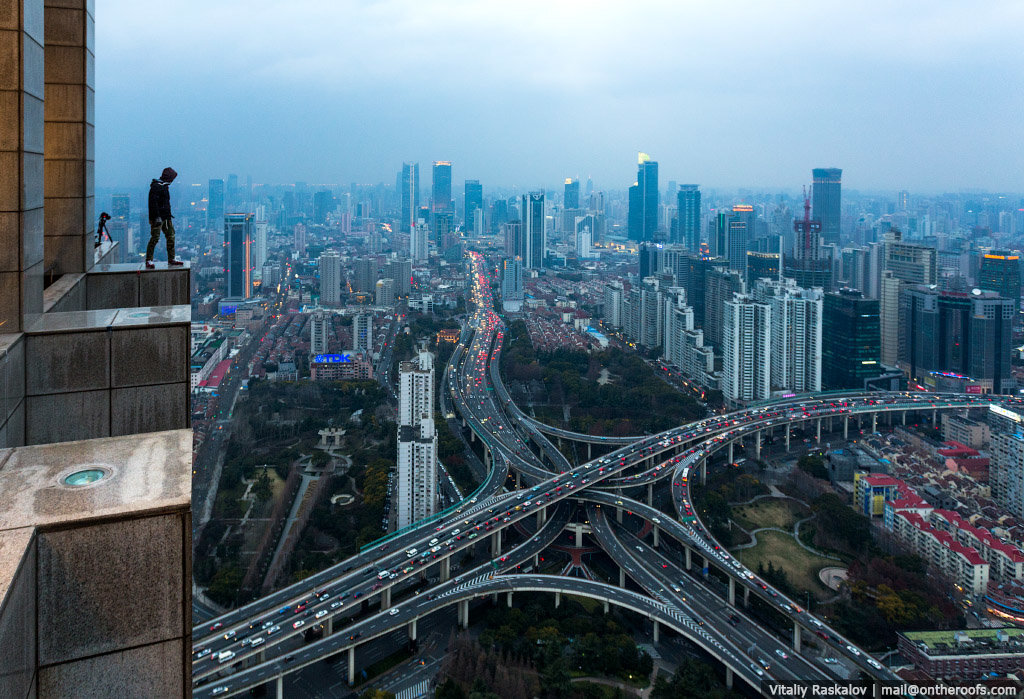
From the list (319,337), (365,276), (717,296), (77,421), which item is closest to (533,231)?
(365,276)

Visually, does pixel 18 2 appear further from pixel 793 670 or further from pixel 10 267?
pixel 793 670

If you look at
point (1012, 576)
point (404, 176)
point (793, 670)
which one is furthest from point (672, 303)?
point (404, 176)

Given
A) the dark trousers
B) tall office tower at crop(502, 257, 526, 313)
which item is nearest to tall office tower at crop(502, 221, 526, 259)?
tall office tower at crop(502, 257, 526, 313)

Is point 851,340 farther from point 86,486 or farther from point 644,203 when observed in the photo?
point 644,203

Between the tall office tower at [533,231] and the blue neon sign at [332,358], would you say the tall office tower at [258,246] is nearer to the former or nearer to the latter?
the blue neon sign at [332,358]

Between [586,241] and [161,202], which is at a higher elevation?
[586,241]

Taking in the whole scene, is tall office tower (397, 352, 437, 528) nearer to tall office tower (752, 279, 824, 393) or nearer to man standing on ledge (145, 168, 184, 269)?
man standing on ledge (145, 168, 184, 269)
